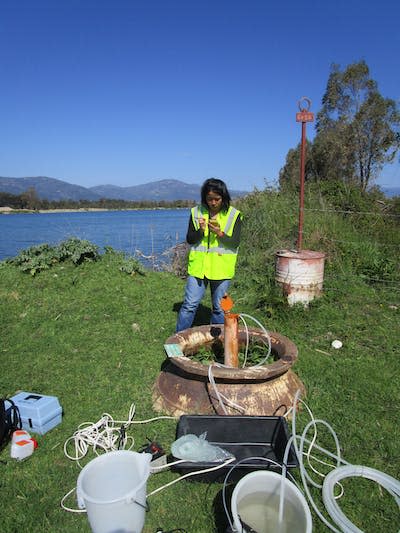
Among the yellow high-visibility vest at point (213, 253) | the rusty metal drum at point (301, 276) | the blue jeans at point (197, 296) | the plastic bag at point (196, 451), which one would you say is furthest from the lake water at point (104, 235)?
the plastic bag at point (196, 451)

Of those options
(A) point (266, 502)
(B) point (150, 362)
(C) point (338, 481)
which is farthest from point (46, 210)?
(A) point (266, 502)

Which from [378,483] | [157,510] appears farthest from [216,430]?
[378,483]

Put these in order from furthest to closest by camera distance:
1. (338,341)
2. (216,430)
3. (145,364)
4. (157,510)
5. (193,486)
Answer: (338,341) → (145,364) → (216,430) → (193,486) → (157,510)

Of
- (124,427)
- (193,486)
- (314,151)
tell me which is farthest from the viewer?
(314,151)

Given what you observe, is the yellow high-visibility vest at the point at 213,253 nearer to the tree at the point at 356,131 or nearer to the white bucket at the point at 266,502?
the white bucket at the point at 266,502

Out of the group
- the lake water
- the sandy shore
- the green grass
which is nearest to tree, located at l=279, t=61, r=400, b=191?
the lake water

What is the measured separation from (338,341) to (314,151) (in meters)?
22.9

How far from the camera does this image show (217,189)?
12.3 feet

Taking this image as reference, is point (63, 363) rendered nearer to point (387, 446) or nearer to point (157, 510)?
point (157, 510)

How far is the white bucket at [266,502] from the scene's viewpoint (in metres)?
1.84

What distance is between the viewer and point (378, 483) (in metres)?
2.46

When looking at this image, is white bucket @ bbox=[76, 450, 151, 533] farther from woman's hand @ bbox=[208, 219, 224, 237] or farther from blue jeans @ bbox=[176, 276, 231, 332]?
woman's hand @ bbox=[208, 219, 224, 237]

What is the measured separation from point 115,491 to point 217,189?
9.20 feet

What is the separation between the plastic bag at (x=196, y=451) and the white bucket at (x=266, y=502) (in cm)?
36
